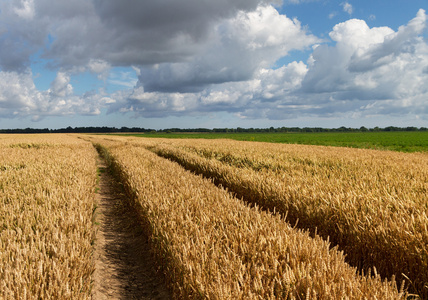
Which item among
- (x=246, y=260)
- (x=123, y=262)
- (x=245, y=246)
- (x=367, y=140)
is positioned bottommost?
(x=123, y=262)

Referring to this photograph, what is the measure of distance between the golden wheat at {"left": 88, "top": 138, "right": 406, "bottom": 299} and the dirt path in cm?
47

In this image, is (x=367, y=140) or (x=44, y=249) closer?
(x=44, y=249)

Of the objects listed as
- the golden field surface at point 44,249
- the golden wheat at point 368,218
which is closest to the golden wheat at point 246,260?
the golden wheat at point 368,218

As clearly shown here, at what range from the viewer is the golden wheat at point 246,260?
90.8 inches

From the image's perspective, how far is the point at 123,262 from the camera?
479 centimetres

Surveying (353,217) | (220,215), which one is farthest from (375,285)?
(220,215)

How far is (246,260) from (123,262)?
113 inches

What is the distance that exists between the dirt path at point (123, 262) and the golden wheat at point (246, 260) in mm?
466

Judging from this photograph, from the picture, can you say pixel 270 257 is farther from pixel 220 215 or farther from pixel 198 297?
pixel 220 215

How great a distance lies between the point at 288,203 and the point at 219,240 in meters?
2.59

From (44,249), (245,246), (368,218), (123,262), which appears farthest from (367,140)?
(44,249)

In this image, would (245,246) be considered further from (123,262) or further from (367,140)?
(367,140)

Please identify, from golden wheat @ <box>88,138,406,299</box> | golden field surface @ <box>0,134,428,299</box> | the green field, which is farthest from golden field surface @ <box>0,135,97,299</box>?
the green field

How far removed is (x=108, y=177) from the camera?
1351 centimetres
